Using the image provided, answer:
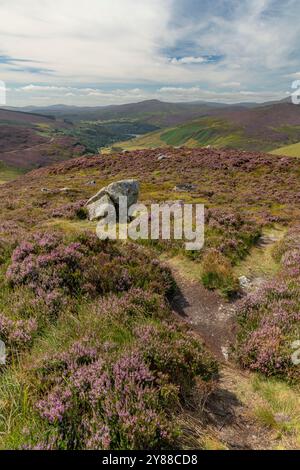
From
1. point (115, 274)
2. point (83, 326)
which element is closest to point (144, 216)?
point (115, 274)

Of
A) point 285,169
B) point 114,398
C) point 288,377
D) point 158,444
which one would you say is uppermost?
point 285,169

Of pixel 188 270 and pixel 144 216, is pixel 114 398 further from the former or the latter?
pixel 144 216

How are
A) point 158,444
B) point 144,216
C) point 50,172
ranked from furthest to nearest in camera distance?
point 50,172 → point 144,216 → point 158,444

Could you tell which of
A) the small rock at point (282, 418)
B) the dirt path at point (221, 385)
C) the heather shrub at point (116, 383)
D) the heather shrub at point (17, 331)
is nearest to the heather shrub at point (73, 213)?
the dirt path at point (221, 385)

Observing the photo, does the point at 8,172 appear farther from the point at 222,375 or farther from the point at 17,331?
the point at 222,375

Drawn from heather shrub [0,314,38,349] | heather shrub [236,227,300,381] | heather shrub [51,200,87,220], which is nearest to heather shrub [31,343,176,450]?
heather shrub [0,314,38,349]
